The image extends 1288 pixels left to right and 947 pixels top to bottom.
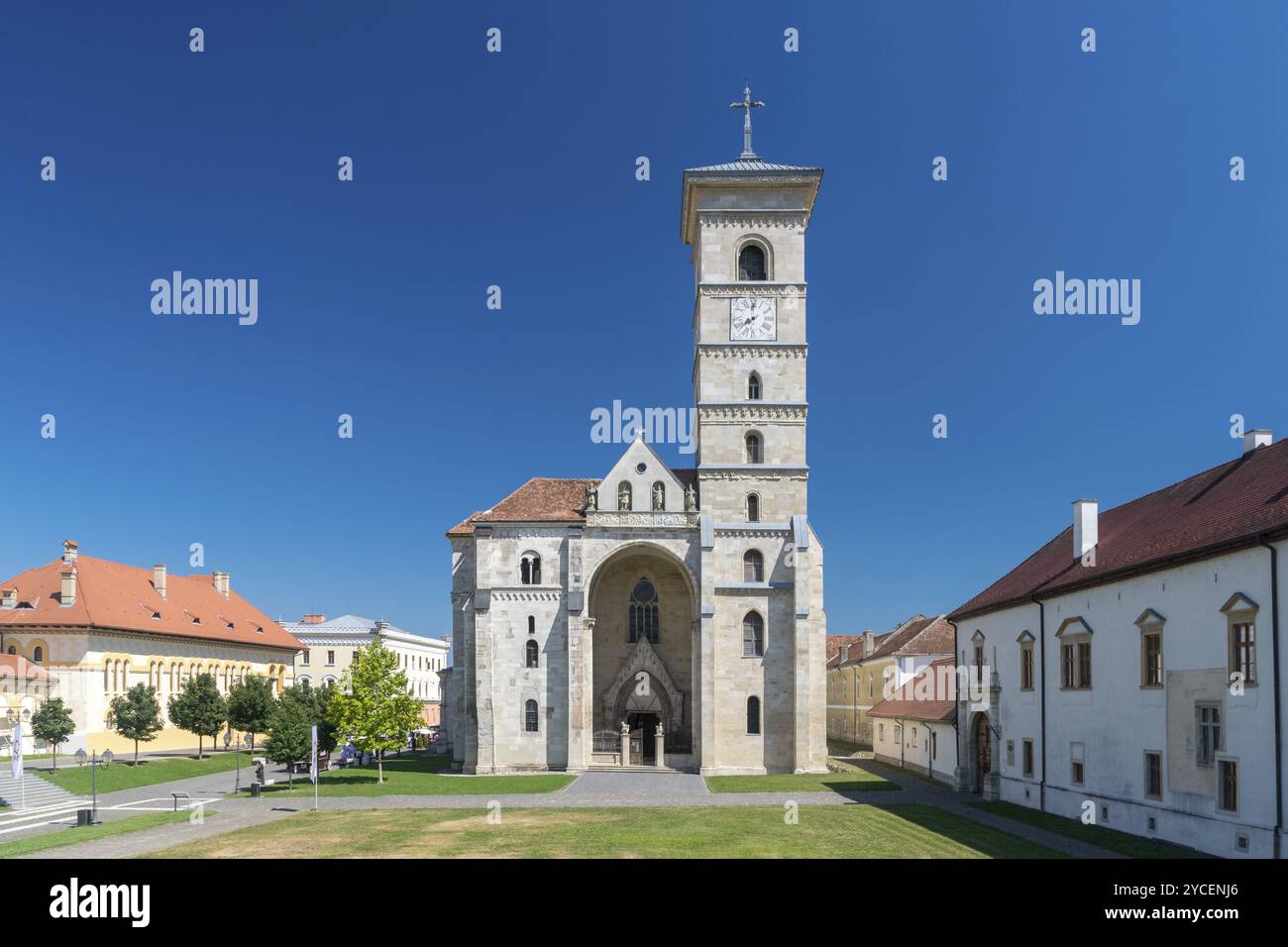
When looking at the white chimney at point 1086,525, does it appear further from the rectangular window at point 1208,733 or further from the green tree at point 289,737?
the green tree at point 289,737

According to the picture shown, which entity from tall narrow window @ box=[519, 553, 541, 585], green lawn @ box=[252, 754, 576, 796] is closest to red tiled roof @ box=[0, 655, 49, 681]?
green lawn @ box=[252, 754, 576, 796]

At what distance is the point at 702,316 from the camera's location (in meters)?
52.5

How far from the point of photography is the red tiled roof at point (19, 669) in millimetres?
52594

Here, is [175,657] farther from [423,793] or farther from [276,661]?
[423,793]

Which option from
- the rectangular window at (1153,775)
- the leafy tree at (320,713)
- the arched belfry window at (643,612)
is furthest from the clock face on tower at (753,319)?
the rectangular window at (1153,775)

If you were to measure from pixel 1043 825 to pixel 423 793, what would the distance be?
2348 centimetres

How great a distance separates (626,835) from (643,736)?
2384 centimetres

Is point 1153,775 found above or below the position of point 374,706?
above

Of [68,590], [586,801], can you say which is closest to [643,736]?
[586,801]

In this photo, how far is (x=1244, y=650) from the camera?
21.4 meters

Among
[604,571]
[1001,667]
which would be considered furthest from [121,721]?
[1001,667]

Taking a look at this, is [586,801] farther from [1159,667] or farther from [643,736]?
[1159,667]

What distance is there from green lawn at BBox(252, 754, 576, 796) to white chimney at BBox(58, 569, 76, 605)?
2136 cm

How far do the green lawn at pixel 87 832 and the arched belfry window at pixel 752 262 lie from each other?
37.2 meters
